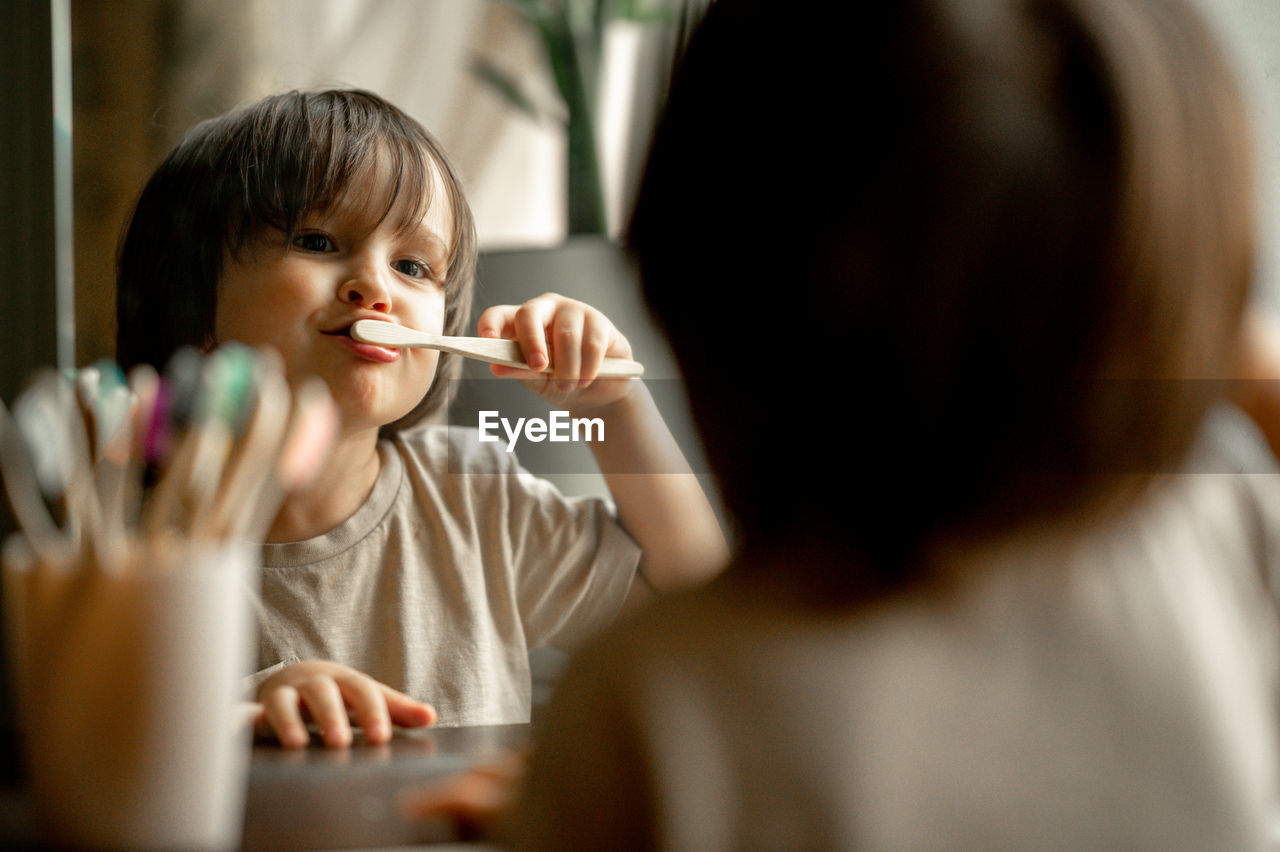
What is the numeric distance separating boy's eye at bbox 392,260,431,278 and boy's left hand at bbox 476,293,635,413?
0.23 feet

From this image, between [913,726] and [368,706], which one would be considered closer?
[913,726]

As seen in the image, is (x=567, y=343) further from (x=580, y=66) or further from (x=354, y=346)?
(x=580, y=66)

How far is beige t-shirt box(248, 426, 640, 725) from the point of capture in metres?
0.64

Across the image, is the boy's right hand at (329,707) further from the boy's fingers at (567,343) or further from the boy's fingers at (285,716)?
the boy's fingers at (567,343)

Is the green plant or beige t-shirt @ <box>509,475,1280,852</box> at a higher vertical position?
the green plant

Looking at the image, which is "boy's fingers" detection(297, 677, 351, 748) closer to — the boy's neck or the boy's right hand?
the boy's right hand

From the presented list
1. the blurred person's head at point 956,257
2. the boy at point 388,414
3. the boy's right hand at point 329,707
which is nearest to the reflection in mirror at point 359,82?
the boy at point 388,414

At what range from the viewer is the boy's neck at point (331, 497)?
0.67m

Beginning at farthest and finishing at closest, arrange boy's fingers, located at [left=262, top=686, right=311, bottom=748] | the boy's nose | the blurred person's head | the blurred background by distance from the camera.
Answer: the blurred background, the boy's nose, boy's fingers, located at [left=262, top=686, right=311, bottom=748], the blurred person's head

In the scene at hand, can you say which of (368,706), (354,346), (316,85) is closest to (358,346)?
(354,346)

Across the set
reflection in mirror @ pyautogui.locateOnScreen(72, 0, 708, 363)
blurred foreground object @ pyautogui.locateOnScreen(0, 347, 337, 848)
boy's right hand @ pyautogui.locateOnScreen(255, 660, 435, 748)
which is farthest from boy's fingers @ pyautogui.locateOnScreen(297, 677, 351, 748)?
reflection in mirror @ pyautogui.locateOnScreen(72, 0, 708, 363)

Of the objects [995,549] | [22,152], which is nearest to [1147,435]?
[995,549]

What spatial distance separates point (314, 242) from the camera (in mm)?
613

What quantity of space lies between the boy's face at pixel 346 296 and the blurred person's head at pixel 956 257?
15.7 inches
